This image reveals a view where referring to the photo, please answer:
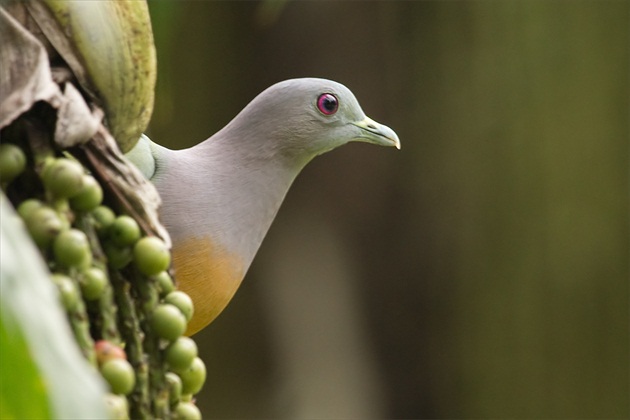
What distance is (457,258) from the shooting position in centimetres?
504

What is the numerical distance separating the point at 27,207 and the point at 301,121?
35.5 inches

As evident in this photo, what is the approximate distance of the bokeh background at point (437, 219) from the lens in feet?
15.7

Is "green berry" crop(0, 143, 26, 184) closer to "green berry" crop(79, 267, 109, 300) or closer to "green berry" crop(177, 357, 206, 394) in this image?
"green berry" crop(79, 267, 109, 300)

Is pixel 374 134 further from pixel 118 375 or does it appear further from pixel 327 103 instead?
pixel 118 375

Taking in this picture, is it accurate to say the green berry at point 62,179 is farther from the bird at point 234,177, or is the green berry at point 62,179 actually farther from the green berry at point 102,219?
the bird at point 234,177

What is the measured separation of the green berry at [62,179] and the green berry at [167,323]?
5.4 inches

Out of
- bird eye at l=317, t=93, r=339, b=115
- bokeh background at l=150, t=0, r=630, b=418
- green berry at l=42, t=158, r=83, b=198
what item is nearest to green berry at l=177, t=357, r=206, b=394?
green berry at l=42, t=158, r=83, b=198

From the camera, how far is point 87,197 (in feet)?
2.65

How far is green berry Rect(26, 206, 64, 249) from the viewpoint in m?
0.75

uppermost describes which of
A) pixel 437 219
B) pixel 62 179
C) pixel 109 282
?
pixel 62 179

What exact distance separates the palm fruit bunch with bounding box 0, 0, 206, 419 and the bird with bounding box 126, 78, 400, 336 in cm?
37

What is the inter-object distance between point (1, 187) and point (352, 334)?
4.38 metres

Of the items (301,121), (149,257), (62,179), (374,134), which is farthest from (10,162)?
(374,134)

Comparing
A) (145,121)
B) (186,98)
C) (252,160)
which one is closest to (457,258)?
(186,98)
